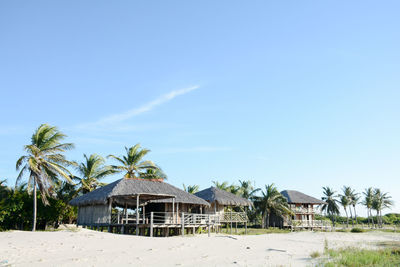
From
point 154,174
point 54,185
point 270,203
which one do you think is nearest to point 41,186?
point 54,185

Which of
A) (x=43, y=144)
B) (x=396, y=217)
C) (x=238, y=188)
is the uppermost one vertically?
(x=43, y=144)

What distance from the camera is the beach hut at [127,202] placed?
69.3 ft

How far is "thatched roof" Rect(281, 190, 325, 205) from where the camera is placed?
4228cm

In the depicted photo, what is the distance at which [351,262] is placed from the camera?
34.7 feet

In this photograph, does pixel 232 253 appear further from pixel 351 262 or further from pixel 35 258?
pixel 35 258

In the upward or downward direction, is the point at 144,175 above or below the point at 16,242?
above

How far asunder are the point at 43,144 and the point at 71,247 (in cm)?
1429

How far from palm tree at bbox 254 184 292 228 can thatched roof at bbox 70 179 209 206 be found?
13630mm

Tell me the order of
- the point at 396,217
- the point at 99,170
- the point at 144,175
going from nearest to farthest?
the point at 99,170
the point at 144,175
the point at 396,217

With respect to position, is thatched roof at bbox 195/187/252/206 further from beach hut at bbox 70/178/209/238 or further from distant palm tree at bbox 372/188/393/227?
distant palm tree at bbox 372/188/393/227

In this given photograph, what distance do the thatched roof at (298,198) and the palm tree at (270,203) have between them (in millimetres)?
4476

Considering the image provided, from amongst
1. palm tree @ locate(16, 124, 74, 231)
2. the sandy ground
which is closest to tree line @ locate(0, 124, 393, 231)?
palm tree @ locate(16, 124, 74, 231)

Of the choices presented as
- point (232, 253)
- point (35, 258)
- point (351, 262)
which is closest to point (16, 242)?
point (35, 258)

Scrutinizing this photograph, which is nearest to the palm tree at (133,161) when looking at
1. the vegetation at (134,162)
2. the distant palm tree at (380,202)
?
the vegetation at (134,162)
